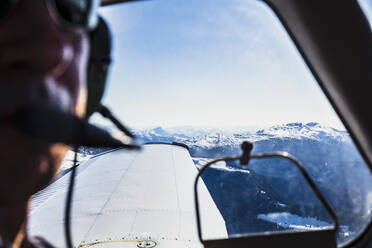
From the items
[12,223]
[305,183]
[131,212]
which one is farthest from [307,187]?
[12,223]

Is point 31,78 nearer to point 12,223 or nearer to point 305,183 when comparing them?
point 12,223

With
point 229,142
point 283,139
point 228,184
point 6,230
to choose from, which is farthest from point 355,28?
point 228,184

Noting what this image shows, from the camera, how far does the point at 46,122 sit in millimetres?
350

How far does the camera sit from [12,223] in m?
0.55

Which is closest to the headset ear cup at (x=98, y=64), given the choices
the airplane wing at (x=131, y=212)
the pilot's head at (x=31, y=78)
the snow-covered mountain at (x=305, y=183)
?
the airplane wing at (x=131, y=212)

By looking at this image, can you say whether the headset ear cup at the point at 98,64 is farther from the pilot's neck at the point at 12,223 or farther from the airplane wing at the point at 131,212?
the pilot's neck at the point at 12,223

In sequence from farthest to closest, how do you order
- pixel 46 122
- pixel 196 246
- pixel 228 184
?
pixel 228 184
pixel 196 246
pixel 46 122

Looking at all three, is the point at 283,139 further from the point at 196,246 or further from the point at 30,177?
the point at 30,177

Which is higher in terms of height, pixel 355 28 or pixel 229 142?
pixel 355 28

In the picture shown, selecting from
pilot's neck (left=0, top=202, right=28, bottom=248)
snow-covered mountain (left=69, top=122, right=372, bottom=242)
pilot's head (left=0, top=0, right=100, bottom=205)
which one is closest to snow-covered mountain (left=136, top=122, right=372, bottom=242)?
snow-covered mountain (left=69, top=122, right=372, bottom=242)

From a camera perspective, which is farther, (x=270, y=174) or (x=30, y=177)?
(x=270, y=174)

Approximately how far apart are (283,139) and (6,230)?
1.35m

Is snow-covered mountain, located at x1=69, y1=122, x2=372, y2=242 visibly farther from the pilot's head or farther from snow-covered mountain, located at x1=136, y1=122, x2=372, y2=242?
the pilot's head

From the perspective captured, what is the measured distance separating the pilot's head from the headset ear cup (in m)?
0.28
